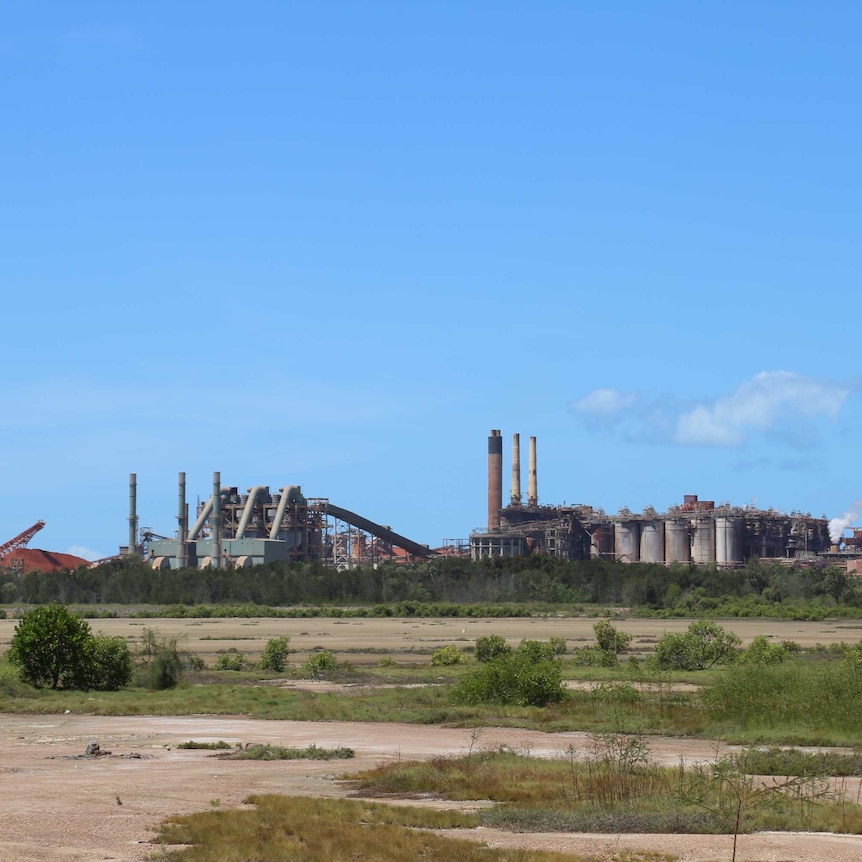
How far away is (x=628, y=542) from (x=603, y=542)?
346 cm

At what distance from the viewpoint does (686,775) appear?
72.3 ft

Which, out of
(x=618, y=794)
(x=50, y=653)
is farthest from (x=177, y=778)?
(x=50, y=653)

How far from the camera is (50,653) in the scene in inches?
1644

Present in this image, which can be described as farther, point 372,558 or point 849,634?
point 372,558

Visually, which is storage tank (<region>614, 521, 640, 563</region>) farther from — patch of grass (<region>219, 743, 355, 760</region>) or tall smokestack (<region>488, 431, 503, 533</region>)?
patch of grass (<region>219, 743, 355, 760</region>)

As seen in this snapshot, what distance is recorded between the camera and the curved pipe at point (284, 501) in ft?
464

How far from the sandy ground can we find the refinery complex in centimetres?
10758

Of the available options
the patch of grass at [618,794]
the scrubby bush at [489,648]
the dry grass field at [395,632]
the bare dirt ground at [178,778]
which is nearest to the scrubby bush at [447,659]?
the scrubby bush at [489,648]

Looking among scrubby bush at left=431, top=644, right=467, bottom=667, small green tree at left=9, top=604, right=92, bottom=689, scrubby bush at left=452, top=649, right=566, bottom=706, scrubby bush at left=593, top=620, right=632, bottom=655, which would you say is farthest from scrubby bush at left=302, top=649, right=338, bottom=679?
scrubby bush at left=593, top=620, right=632, bottom=655

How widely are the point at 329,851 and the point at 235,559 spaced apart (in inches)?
5004

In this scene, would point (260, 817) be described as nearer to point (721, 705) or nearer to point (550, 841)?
point (550, 841)

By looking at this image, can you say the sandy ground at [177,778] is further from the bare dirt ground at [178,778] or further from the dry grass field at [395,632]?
the dry grass field at [395,632]

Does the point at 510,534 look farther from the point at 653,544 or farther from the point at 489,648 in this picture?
the point at 489,648

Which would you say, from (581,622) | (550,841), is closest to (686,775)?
(550,841)
